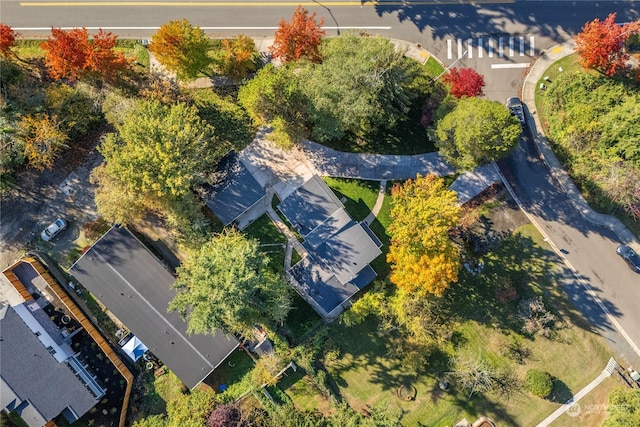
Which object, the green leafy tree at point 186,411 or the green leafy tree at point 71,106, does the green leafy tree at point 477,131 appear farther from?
the green leafy tree at point 71,106

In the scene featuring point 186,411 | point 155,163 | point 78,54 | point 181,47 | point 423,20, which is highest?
point 78,54

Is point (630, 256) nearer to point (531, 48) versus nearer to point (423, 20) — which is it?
point (531, 48)

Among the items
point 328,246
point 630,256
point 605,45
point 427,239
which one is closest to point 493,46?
point 605,45

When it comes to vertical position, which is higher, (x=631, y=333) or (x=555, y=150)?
(x=555, y=150)

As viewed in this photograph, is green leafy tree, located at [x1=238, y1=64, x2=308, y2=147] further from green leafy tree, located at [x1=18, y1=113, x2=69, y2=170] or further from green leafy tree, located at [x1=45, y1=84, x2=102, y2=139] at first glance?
green leafy tree, located at [x1=18, y1=113, x2=69, y2=170]

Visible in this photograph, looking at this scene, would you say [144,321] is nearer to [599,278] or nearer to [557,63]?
[599,278]

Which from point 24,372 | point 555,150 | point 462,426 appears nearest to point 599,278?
point 555,150
